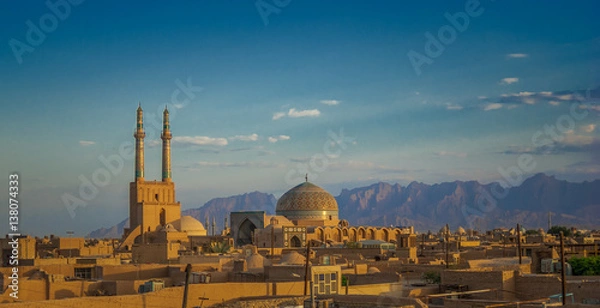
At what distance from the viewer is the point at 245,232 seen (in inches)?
2188

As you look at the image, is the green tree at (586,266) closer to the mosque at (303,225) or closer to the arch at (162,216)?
the mosque at (303,225)

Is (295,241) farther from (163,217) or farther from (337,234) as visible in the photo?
(163,217)

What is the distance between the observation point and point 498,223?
120 metres

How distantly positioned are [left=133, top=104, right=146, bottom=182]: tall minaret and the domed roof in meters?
9.18

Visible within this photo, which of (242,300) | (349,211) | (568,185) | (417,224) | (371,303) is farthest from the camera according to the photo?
(349,211)

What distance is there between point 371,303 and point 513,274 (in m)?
5.44

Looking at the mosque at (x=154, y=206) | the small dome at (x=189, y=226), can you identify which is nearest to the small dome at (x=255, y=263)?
the mosque at (x=154, y=206)

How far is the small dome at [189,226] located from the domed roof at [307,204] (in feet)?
19.5

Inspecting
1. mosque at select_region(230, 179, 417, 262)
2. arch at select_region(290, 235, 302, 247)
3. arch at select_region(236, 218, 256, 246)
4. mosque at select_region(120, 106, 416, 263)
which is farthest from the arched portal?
arch at select_region(290, 235, 302, 247)

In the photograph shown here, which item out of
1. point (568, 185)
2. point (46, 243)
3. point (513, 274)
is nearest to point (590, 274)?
point (513, 274)

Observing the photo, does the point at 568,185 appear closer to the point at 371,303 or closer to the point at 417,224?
the point at 417,224

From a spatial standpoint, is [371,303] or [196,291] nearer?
[371,303]

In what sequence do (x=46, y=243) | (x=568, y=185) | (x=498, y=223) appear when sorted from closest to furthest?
(x=46, y=243) → (x=498, y=223) → (x=568, y=185)

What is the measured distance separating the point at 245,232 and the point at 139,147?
847 cm
